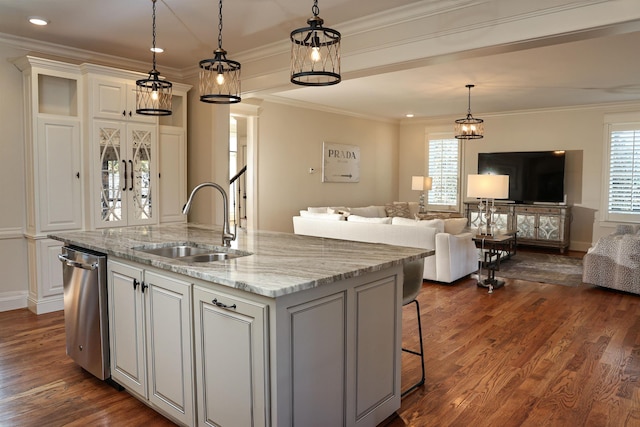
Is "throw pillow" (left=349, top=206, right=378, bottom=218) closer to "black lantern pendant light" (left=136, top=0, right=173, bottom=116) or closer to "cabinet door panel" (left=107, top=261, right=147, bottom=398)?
"black lantern pendant light" (left=136, top=0, right=173, bottom=116)

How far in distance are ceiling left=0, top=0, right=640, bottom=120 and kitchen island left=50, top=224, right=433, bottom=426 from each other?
193 centimetres

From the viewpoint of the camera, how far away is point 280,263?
7.27 feet

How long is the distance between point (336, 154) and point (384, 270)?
659cm

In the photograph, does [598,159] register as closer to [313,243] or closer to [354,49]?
[354,49]

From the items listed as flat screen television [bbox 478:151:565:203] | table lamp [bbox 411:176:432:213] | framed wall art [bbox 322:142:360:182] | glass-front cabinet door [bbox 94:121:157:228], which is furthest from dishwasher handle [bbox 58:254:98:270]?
flat screen television [bbox 478:151:565:203]

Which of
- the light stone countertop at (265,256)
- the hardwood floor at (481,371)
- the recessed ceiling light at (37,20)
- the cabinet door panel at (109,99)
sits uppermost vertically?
the recessed ceiling light at (37,20)

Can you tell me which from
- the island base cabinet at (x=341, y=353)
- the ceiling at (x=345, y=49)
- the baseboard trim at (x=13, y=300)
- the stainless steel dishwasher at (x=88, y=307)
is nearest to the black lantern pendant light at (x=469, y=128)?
the ceiling at (x=345, y=49)

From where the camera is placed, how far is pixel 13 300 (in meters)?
4.52

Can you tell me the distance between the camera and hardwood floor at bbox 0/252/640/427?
254cm

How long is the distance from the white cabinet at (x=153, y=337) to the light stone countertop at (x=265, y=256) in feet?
0.43

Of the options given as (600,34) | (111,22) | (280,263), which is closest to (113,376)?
(280,263)

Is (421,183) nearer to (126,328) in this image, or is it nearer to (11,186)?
(11,186)

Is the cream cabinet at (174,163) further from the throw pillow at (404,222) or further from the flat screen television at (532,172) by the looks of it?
the flat screen television at (532,172)

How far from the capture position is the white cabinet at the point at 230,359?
1.83 metres
